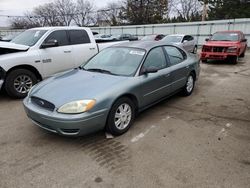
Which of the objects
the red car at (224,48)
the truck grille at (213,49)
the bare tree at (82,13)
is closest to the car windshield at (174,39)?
the red car at (224,48)

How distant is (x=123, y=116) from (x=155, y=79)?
105 centimetres

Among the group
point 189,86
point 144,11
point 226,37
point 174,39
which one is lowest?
point 189,86

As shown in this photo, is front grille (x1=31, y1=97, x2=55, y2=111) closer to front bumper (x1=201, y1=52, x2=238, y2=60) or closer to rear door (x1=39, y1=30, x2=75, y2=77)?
rear door (x1=39, y1=30, x2=75, y2=77)

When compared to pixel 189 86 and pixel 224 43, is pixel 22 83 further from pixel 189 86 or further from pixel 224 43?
pixel 224 43

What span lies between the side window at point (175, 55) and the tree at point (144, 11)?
35824mm

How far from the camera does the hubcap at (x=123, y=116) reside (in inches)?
143

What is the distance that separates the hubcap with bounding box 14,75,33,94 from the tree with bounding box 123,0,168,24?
36533 mm

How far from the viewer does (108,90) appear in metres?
3.42

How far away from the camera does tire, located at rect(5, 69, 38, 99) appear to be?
5.39 meters

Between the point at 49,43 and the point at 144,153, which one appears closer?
the point at 144,153

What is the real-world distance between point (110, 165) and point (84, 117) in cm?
74

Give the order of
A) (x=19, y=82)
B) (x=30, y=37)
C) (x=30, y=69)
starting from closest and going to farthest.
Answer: (x=19, y=82)
(x=30, y=69)
(x=30, y=37)

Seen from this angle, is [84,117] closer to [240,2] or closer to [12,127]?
[12,127]

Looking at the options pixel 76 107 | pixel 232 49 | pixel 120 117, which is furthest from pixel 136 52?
pixel 232 49
